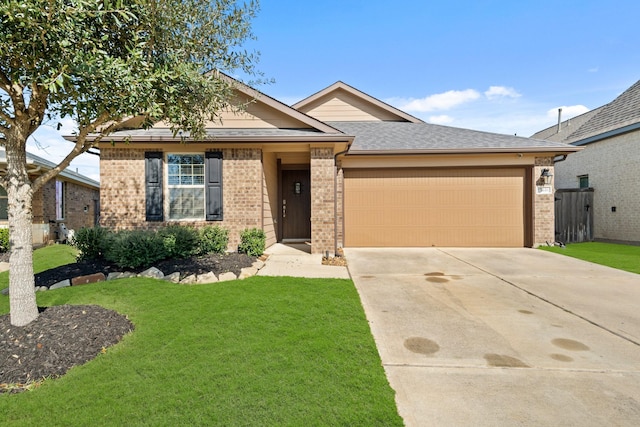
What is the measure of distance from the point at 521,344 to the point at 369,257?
16.1 ft

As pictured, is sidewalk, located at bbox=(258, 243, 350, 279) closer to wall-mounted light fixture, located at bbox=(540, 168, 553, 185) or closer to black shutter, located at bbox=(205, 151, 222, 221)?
black shutter, located at bbox=(205, 151, 222, 221)

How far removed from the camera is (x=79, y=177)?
14281 millimetres

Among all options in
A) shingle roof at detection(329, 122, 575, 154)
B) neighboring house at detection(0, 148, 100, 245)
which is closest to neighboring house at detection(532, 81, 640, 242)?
shingle roof at detection(329, 122, 575, 154)

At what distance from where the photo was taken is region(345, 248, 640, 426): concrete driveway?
2.22 meters

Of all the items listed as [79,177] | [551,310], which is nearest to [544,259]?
[551,310]

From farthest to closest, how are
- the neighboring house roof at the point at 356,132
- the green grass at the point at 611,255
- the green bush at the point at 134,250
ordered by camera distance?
the neighboring house roof at the point at 356,132 < the green grass at the point at 611,255 < the green bush at the point at 134,250

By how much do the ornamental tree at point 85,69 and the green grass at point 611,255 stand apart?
9.49 metres

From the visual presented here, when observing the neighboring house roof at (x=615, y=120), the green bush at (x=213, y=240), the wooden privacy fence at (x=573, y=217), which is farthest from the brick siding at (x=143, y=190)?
the neighboring house roof at (x=615, y=120)

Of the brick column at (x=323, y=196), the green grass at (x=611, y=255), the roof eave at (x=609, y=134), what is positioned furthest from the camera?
the roof eave at (x=609, y=134)

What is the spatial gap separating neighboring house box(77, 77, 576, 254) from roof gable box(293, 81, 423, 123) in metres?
0.36

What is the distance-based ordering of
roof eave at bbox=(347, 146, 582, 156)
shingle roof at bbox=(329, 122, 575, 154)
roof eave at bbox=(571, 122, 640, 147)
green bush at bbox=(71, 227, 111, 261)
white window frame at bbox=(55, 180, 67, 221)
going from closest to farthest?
1. green bush at bbox=(71, 227, 111, 261)
2. roof eave at bbox=(347, 146, 582, 156)
3. shingle roof at bbox=(329, 122, 575, 154)
4. roof eave at bbox=(571, 122, 640, 147)
5. white window frame at bbox=(55, 180, 67, 221)

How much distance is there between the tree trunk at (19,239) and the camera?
3.20m

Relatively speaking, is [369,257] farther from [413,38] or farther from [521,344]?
[413,38]

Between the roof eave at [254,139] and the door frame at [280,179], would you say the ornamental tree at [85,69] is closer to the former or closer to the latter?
the roof eave at [254,139]
